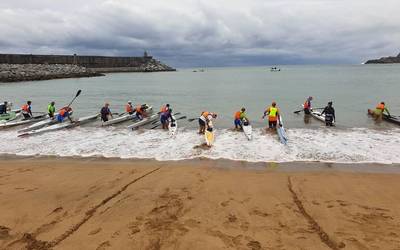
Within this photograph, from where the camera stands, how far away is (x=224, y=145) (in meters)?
13.7

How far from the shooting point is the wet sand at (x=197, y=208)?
583 cm

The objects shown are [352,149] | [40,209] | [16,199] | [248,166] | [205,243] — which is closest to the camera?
[205,243]

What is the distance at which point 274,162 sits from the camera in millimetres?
11297

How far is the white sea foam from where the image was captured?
1208 centimetres

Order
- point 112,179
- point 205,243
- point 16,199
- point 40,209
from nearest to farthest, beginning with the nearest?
point 205,243
point 40,209
point 16,199
point 112,179

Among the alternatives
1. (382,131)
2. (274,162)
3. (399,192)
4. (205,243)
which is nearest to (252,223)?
(205,243)

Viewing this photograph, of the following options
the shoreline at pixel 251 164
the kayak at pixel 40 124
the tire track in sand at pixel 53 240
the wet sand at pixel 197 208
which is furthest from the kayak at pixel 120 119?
the tire track in sand at pixel 53 240

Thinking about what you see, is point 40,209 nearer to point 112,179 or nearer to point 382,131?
point 112,179

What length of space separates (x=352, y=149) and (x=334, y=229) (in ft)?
24.8

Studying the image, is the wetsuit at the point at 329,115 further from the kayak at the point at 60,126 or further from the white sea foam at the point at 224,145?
the kayak at the point at 60,126

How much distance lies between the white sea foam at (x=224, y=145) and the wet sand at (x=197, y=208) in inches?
59.7

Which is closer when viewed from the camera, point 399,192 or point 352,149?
point 399,192

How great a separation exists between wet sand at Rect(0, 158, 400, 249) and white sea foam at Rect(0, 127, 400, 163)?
1.52 metres

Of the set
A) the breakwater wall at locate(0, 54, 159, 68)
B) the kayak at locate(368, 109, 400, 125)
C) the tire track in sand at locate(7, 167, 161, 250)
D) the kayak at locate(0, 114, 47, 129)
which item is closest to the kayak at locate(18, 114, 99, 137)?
the kayak at locate(0, 114, 47, 129)
